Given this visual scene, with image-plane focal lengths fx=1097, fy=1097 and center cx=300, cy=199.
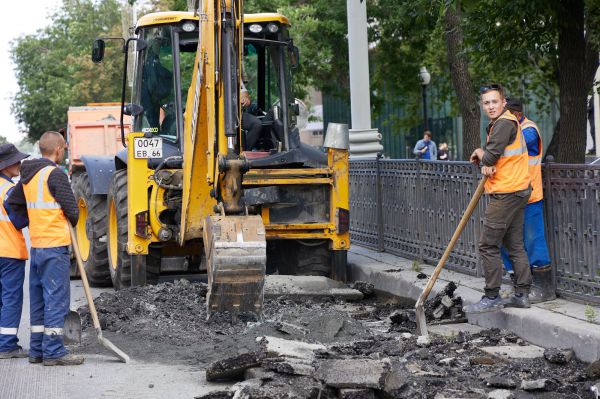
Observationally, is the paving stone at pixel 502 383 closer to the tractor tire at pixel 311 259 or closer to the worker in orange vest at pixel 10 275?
the worker in orange vest at pixel 10 275

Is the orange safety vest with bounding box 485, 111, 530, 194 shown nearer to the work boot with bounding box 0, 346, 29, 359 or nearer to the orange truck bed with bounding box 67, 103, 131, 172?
the work boot with bounding box 0, 346, 29, 359

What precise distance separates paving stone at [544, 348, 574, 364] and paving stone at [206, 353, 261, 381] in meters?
2.03

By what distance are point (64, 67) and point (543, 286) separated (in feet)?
178

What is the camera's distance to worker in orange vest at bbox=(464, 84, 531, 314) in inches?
Answer: 352

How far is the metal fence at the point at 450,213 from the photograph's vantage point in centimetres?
880

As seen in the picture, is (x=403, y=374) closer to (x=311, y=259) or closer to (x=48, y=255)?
(x=48, y=255)

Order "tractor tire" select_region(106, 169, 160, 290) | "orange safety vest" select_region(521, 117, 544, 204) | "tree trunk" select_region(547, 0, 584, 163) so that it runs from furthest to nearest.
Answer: "tree trunk" select_region(547, 0, 584, 163)
"tractor tire" select_region(106, 169, 160, 290)
"orange safety vest" select_region(521, 117, 544, 204)

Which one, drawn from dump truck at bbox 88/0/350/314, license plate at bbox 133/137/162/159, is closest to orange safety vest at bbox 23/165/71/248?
dump truck at bbox 88/0/350/314

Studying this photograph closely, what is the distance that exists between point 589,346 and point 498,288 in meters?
1.62

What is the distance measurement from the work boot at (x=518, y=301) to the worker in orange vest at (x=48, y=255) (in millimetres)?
3467

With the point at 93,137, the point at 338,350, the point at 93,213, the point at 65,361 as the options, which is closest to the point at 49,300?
the point at 65,361

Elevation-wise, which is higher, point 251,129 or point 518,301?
point 251,129

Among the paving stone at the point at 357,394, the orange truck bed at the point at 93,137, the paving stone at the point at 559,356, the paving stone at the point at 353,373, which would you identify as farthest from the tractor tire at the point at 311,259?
the orange truck bed at the point at 93,137

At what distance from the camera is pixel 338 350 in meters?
8.27
